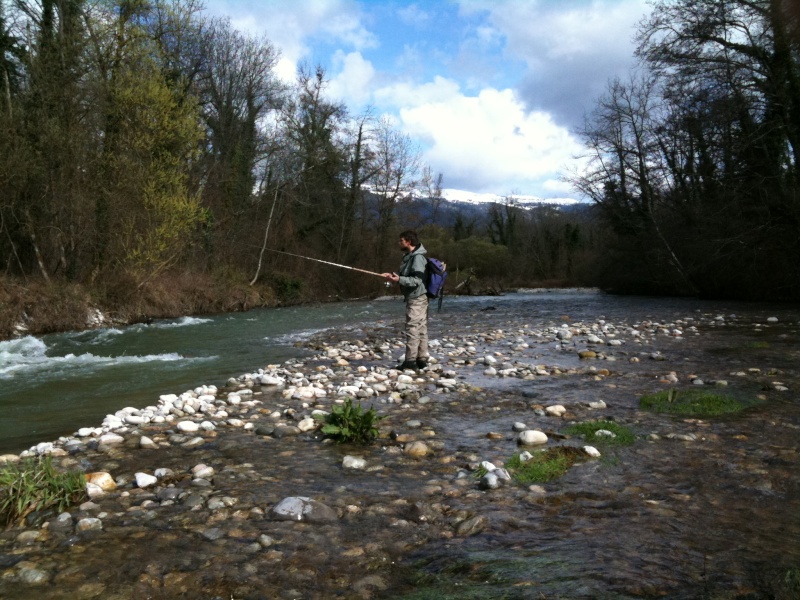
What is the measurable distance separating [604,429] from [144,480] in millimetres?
4282

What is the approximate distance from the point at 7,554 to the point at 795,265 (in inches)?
1069

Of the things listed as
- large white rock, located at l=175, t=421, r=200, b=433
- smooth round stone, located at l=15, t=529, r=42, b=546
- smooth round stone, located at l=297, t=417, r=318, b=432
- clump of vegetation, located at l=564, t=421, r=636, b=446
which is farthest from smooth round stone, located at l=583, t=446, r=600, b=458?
smooth round stone, located at l=15, t=529, r=42, b=546

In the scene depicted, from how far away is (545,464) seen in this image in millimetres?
4980

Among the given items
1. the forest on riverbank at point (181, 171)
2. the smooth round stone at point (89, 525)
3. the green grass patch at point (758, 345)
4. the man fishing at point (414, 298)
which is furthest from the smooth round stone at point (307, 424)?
the forest on riverbank at point (181, 171)

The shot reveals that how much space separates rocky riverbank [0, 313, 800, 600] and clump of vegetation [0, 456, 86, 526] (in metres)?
0.10

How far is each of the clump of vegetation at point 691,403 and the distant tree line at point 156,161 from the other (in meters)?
20.0

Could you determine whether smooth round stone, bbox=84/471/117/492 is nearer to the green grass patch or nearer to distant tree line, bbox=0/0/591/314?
the green grass patch

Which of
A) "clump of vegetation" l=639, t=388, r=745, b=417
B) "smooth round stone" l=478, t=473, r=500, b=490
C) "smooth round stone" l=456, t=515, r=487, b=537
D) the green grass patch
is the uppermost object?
the green grass patch

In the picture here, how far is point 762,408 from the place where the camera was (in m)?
6.79

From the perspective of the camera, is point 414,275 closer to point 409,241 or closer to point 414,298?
point 414,298

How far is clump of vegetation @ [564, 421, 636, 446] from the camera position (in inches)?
223

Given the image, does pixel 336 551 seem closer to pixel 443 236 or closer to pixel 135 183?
pixel 135 183

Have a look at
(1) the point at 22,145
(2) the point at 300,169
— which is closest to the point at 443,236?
(2) the point at 300,169

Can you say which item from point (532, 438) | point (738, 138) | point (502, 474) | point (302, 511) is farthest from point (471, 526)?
point (738, 138)
